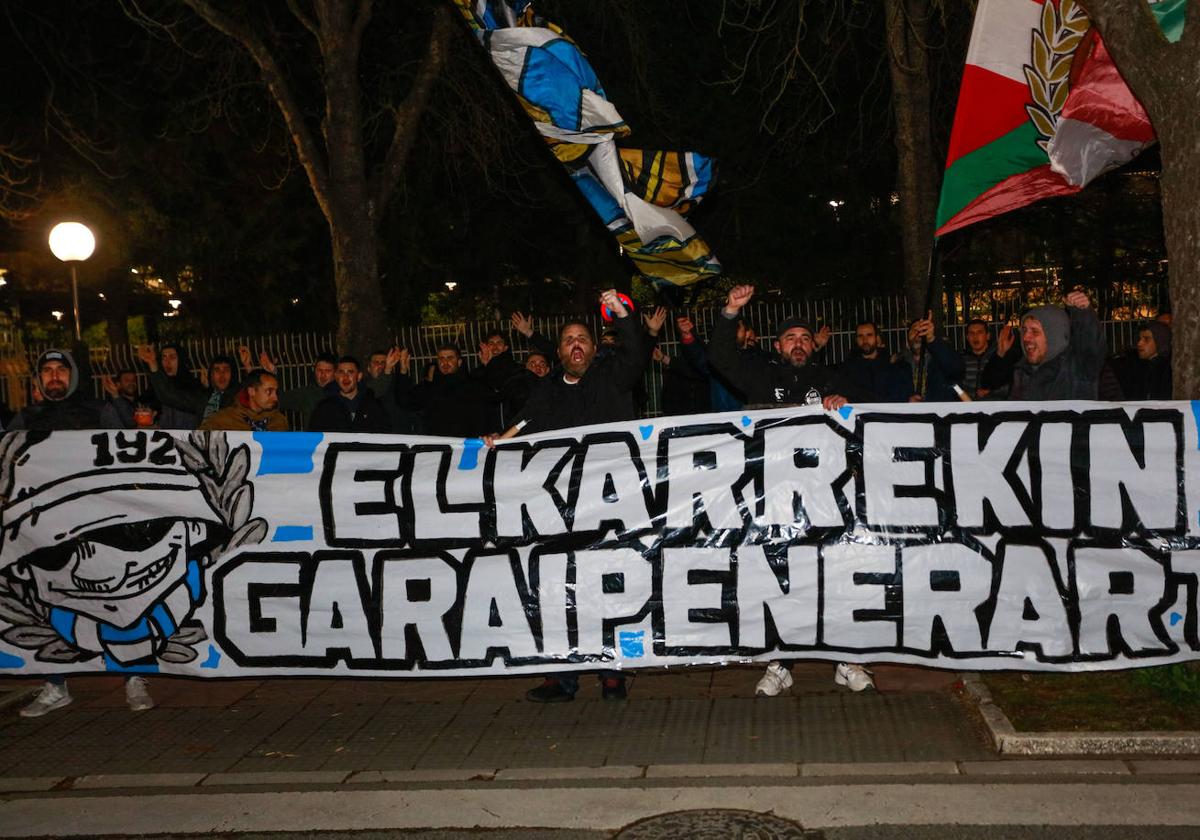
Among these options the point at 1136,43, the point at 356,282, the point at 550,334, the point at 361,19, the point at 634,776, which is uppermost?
the point at 361,19

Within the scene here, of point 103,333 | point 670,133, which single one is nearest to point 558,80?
point 670,133

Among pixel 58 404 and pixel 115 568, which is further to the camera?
pixel 58 404

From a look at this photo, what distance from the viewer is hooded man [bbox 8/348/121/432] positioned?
7891 millimetres

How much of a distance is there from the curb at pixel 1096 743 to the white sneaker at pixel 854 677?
3.52ft

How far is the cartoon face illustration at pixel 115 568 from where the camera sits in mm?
6984

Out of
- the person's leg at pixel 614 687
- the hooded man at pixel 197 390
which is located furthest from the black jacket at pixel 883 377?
the hooded man at pixel 197 390

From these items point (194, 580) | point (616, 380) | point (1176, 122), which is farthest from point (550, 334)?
point (1176, 122)

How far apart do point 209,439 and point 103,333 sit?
44.7 meters

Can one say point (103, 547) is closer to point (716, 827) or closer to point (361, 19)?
point (716, 827)

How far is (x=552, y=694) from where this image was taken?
691cm

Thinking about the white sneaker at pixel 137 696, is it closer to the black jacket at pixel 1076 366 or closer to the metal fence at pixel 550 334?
the black jacket at pixel 1076 366

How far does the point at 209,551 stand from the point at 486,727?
1.86 metres

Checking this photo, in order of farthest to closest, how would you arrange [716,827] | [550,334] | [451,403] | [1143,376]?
[550,334] → [451,403] → [1143,376] → [716,827]

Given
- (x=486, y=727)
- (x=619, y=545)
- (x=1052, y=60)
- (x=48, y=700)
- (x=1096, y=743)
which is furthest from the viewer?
(x=1052, y=60)
